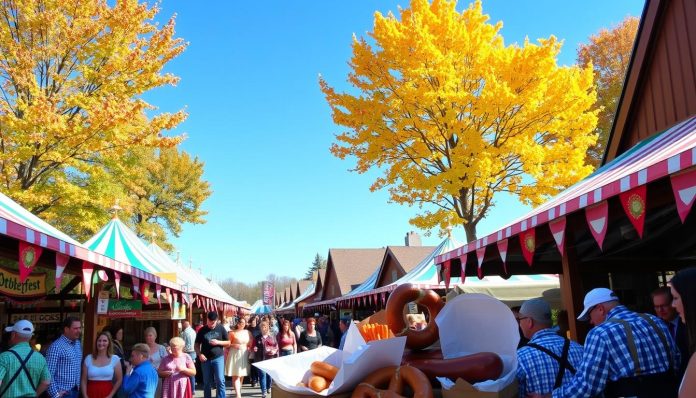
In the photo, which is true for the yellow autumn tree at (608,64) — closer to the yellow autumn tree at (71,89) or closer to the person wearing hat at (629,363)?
the yellow autumn tree at (71,89)

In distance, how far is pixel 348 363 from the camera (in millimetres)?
2465

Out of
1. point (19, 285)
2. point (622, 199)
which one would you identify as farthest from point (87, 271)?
point (622, 199)

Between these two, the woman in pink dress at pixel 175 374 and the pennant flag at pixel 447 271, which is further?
the pennant flag at pixel 447 271

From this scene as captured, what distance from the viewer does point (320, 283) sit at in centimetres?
5488

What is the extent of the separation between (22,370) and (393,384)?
4.76 meters

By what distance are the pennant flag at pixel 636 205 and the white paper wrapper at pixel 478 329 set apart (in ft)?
5.51

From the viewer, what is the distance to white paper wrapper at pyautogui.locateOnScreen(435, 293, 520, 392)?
3.01 meters

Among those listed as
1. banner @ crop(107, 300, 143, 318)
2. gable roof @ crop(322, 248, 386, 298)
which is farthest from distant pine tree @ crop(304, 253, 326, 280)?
banner @ crop(107, 300, 143, 318)

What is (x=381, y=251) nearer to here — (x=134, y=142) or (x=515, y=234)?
(x=134, y=142)

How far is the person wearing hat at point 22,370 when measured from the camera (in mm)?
5461

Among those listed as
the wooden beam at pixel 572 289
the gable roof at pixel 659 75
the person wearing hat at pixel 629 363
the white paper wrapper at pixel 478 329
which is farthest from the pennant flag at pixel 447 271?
the white paper wrapper at pixel 478 329

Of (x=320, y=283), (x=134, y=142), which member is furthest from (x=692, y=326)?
(x=320, y=283)

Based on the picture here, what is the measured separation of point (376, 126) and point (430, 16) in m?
3.18

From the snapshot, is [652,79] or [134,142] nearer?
[652,79]
